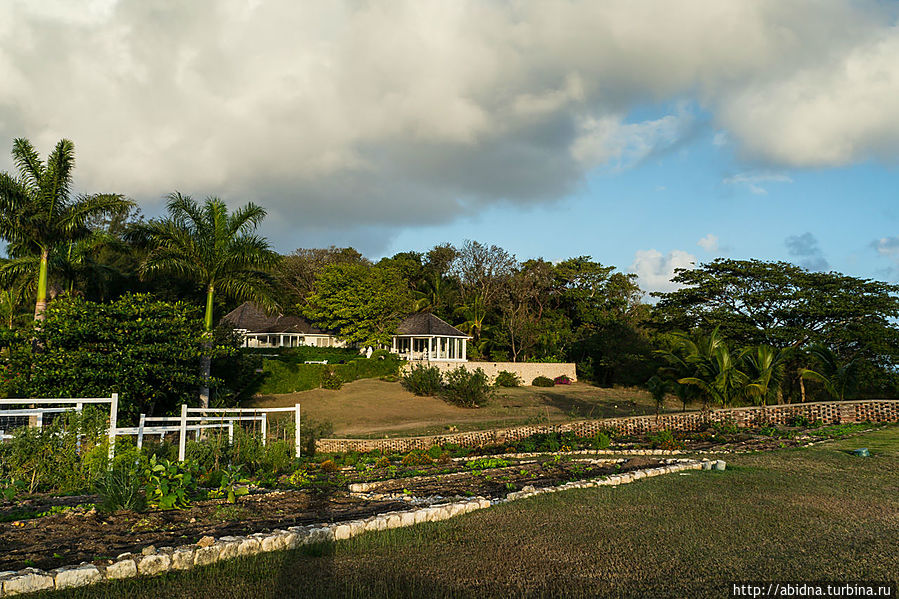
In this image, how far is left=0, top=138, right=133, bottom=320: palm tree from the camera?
20.0 m

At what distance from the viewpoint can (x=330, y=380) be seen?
33.9m

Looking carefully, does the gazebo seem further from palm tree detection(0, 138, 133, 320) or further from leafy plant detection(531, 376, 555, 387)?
palm tree detection(0, 138, 133, 320)

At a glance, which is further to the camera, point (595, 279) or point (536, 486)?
point (595, 279)

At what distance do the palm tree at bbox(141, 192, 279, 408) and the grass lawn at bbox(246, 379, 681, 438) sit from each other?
19.5 ft

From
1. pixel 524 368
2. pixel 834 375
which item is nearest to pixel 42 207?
pixel 834 375

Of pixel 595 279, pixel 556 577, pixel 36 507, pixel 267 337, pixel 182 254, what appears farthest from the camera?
pixel 595 279

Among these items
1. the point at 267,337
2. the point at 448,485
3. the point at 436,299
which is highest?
the point at 436,299

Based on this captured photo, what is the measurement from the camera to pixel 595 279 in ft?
174

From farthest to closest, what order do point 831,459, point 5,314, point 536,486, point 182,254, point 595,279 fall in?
point 595,279 < point 5,314 < point 182,254 < point 831,459 < point 536,486

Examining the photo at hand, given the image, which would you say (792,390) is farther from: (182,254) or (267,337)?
(267,337)

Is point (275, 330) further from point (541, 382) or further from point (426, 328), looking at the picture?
point (541, 382)

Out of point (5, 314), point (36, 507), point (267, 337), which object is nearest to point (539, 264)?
point (267, 337)

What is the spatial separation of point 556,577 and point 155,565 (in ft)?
9.98

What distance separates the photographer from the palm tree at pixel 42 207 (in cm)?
2000
